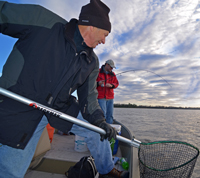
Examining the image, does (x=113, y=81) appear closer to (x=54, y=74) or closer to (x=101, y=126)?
(x=101, y=126)

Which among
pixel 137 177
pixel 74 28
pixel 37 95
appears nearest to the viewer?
pixel 37 95

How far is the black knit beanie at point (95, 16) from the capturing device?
1.89 metres

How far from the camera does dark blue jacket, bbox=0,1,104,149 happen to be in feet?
4.84

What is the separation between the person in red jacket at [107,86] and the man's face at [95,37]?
10.8 ft

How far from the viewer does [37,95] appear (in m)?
1.61

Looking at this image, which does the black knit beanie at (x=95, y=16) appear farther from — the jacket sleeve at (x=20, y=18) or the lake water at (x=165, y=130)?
the lake water at (x=165, y=130)

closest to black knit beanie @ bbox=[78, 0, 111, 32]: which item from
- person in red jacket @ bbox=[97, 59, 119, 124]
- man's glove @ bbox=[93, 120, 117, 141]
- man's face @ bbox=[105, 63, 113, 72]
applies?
man's glove @ bbox=[93, 120, 117, 141]

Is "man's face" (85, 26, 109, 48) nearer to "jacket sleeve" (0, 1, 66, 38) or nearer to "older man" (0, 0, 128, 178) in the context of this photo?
"older man" (0, 0, 128, 178)

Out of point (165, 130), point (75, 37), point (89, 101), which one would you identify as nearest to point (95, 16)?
point (75, 37)

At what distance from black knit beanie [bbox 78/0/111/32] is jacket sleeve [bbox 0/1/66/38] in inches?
17.3

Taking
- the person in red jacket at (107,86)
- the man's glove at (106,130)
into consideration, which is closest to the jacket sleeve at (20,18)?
the man's glove at (106,130)

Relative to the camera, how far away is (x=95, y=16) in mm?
1927

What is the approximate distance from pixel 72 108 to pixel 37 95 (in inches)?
23.1

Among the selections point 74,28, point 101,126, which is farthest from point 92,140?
point 74,28
